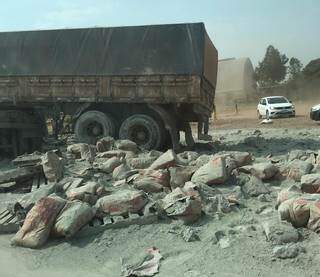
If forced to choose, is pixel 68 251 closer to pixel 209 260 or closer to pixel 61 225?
pixel 61 225

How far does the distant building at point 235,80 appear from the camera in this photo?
6053cm

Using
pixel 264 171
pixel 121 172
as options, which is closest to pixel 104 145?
pixel 121 172

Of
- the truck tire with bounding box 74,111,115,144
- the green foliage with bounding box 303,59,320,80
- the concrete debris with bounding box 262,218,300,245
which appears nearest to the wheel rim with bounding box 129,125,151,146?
the truck tire with bounding box 74,111,115,144

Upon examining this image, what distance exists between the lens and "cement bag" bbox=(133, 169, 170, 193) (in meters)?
8.31

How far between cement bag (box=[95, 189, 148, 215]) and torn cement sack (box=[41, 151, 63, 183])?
2.57 metres

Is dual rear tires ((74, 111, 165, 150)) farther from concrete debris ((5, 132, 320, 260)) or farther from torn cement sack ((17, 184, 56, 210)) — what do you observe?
torn cement sack ((17, 184, 56, 210))

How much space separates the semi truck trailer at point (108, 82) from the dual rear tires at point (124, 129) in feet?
0.08

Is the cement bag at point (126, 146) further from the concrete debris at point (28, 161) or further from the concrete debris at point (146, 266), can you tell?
the concrete debris at point (146, 266)

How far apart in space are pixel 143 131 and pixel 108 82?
1526mm

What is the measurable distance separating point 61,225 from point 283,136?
1250 cm

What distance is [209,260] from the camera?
580 centimetres

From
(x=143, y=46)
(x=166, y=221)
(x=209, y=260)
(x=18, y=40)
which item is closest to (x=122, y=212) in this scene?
(x=166, y=221)

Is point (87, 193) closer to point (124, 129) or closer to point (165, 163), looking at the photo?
point (165, 163)

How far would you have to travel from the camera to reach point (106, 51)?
1459cm
